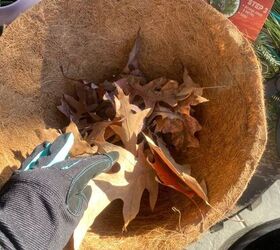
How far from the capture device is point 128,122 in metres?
1.32

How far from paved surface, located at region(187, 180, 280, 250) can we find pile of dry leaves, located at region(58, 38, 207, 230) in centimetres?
34

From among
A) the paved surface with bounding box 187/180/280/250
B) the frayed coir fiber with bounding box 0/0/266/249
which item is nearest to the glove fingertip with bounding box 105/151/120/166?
the frayed coir fiber with bounding box 0/0/266/249

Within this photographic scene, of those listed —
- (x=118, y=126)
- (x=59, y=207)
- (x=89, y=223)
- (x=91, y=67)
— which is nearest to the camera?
(x=59, y=207)

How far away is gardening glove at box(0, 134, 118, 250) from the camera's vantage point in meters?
0.96

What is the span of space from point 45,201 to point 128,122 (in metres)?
0.37

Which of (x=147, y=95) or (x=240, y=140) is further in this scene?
(x=147, y=95)

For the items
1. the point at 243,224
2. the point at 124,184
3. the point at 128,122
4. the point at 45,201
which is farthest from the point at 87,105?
the point at 243,224

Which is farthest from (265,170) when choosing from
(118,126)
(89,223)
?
(89,223)

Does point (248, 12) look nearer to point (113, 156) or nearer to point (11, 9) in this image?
point (113, 156)

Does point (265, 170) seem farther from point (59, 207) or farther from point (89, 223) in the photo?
point (59, 207)

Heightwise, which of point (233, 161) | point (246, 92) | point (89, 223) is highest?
point (246, 92)

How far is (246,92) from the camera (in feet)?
3.97

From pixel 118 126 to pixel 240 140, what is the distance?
0.98ft

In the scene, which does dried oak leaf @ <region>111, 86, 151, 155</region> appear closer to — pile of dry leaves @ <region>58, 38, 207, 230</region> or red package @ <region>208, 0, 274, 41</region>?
pile of dry leaves @ <region>58, 38, 207, 230</region>
